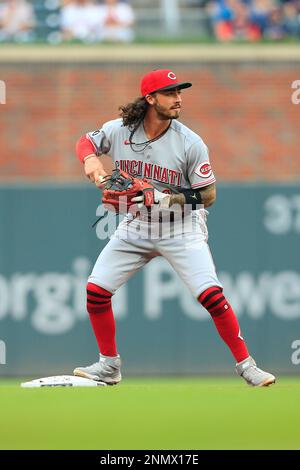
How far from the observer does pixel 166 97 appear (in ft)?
23.6

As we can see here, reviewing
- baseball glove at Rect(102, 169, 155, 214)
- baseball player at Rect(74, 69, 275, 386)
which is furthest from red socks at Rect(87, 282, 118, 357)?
baseball glove at Rect(102, 169, 155, 214)

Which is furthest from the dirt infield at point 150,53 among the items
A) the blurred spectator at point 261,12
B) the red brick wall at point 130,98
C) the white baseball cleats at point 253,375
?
the white baseball cleats at point 253,375

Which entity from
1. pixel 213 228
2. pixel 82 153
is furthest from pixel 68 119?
pixel 82 153

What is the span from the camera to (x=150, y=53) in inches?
605

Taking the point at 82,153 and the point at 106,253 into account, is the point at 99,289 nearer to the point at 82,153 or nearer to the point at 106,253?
the point at 106,253

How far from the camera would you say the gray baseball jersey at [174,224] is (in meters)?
7.27

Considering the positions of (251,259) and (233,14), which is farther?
(233,14)

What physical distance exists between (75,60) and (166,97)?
27.9ft

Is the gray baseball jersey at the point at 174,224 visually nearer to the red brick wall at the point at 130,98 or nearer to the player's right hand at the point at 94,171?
the player's right hand at the point at 94,171

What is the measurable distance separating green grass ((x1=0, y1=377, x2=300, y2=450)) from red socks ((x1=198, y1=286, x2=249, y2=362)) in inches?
16.1

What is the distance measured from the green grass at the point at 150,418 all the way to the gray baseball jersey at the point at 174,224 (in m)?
0.83

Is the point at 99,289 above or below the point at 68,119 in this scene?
below

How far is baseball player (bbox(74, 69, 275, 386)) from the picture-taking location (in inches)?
284
